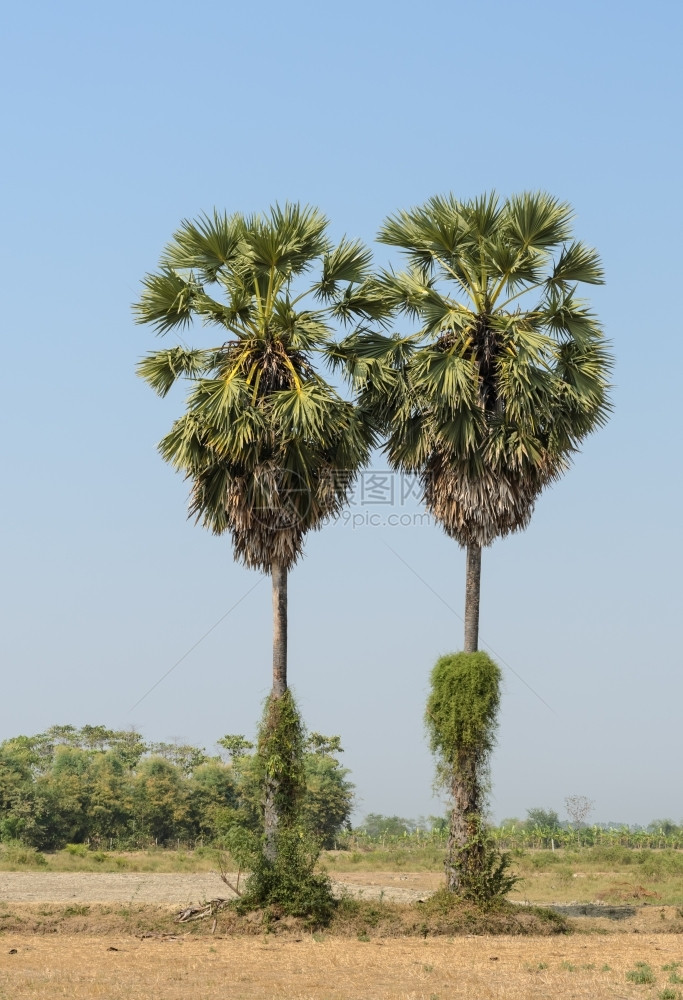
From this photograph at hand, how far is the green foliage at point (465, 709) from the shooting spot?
64.8 feet

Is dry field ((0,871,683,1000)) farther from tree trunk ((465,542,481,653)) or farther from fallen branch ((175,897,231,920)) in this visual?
tree trunk ((465,542,481,653))

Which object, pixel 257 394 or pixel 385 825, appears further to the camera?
pixel 385 825

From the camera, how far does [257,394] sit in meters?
21.0

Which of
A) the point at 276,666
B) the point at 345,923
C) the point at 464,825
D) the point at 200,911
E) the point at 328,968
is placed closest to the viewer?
the point at 328,968

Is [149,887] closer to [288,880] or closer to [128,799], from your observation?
[288,880]

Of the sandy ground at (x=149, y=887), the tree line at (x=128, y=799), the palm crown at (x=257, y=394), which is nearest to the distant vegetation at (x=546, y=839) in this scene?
the tree line at (x=128, y=799)

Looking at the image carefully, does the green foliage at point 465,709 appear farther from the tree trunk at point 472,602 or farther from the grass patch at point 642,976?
the grass patch at point 642,976

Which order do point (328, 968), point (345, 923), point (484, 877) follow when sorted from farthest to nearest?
1. point (484, 877)
2. point (345, 923)
3. point (328, 968)

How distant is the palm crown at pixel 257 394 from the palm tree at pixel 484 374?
986 mm

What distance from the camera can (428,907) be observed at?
1942cm

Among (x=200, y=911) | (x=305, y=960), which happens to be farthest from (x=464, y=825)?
(x=200, y=911)

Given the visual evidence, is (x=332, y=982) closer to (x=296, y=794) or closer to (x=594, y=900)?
(x=296, y=794)

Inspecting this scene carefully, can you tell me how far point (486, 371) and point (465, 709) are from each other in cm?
650

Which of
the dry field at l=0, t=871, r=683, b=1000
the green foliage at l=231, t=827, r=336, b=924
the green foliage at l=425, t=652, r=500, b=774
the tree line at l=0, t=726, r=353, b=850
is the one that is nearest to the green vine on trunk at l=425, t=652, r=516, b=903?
the green foliage at l=425, t=652, r=500, b=774
